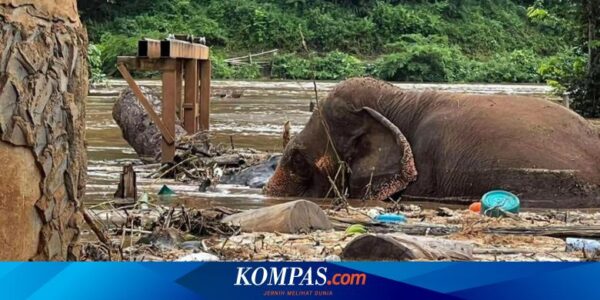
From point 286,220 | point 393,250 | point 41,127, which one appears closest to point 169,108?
point 286,220

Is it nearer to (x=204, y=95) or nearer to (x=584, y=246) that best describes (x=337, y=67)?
(x=204, y=95)

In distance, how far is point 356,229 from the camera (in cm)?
645

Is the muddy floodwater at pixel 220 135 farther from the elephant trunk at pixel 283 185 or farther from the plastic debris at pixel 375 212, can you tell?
the plastic debris at pixel 375 212

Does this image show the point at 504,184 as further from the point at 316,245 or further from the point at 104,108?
the point at 104,108

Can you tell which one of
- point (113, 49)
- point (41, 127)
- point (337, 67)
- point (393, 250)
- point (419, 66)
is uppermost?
point (41, 127)

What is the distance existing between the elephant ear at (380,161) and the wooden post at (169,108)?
102 inches

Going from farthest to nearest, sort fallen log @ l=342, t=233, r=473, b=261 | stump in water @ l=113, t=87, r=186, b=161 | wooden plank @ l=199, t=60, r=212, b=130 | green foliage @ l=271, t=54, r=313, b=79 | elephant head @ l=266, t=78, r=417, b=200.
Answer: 1. green foliage @ l=271, t=54, r=313, b=79
2. wooden plank @ l=199, t=60, r=212, b=130
3. stump in water @ l=113, t=87, r=186, b=161
4. elephant head @ l=266, t=78, r=417, b=200
5. fallen log @ l=342, t=233, r=473, b=261

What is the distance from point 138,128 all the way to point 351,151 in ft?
14.5

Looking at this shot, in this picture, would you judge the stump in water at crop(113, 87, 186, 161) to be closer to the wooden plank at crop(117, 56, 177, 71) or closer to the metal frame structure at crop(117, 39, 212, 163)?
the metal frame structure at crop(117, 39, 212, 163)

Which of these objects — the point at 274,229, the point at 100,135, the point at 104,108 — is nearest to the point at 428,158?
the point at 274,229

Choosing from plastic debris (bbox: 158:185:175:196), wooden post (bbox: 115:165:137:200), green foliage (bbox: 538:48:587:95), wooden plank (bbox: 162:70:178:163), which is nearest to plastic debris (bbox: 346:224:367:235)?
wooden post (bbox: 115:165:137:200)

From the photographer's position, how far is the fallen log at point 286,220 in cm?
648

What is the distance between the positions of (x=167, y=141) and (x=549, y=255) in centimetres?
648

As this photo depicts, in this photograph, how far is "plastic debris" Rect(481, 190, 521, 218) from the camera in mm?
7660
